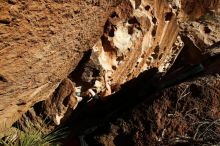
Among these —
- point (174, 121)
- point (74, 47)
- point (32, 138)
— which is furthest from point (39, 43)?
point (174, 121)

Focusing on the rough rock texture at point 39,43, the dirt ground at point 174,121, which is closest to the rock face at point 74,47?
the rough rock texture at point 39,43

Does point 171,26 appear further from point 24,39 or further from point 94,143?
point 24,39

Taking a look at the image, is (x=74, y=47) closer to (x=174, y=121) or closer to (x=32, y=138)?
(x=32, y=138)

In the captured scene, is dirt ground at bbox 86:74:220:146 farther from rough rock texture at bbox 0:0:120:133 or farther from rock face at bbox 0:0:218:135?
rough rock texture at bbox 0:0:120:133

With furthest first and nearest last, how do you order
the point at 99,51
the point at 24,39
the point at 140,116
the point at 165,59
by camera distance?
the point at 165,59 < the point at 140,116 < the point at 99,51 < the point at 24,39

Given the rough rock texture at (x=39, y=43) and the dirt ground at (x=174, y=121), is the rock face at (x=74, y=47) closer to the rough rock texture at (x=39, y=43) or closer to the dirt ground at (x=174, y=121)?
the rough rock texture at (x=39, y=43)

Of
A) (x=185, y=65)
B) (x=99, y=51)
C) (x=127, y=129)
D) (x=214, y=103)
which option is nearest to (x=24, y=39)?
(x=99, y=51)

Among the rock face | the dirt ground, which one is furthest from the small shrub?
the dirt ground
